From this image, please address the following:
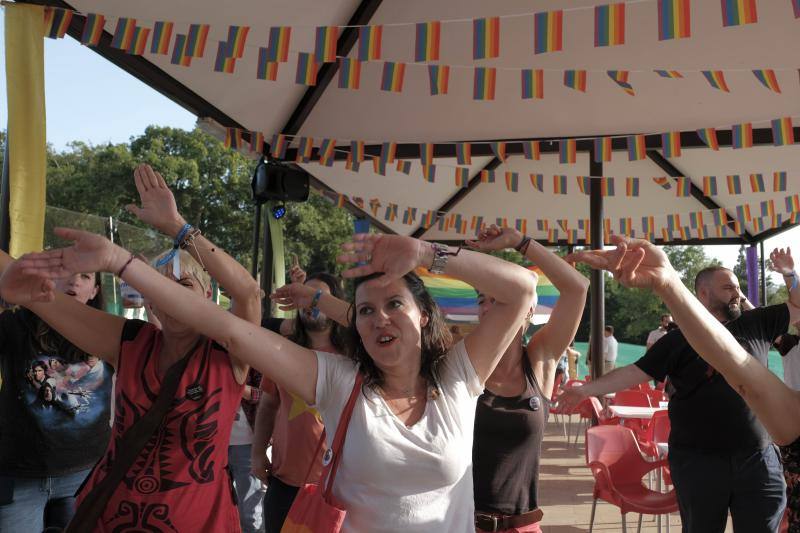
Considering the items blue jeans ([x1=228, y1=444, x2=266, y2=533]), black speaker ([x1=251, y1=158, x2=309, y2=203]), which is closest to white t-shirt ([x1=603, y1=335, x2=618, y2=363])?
black speaker ([x1=251, y1=158, x2=309, y2=203])

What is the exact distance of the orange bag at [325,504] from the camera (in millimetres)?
1640

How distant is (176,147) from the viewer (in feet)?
116

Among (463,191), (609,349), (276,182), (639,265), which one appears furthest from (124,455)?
(609,349)

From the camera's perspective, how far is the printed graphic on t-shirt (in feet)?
8.45

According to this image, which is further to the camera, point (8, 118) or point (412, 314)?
point (8, 118)

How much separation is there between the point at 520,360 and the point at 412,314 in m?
0.79

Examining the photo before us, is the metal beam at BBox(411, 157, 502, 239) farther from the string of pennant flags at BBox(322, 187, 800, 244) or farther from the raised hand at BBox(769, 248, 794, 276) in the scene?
the raised hand at BBox(769, 248, 794, 276)

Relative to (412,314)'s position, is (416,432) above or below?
below

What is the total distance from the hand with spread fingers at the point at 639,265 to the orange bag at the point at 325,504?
759mm

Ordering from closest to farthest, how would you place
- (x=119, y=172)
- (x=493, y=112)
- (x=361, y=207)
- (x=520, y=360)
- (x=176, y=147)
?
(x=520, y=360) → (x=493, y=112) → (x=361, y=207) → (x=119, y=172) → (x=176, y=147)

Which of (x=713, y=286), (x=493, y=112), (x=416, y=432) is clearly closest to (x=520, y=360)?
(x=416, y=432)

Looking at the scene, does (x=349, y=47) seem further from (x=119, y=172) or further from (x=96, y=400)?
Answer: (x=119, y=172)

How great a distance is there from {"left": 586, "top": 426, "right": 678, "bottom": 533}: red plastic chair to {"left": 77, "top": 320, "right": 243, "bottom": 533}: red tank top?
3.01 m

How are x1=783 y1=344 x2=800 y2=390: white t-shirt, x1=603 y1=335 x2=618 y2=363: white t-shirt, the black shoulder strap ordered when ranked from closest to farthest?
the black shoulder strap, x1=783 y1=344 x2=800 y2=390: white t-shirt, x1=603 y1=335 x2=618 y2=363: white t-shirt
